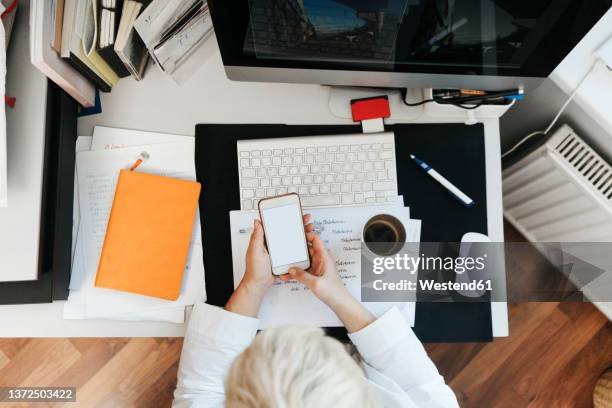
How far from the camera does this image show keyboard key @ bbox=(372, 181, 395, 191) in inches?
32.3

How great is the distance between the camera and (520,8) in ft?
1.89

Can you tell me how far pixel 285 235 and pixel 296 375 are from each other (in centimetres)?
28

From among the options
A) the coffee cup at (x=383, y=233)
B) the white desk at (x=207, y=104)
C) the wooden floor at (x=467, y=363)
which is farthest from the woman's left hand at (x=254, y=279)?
the wooden floor at (x=467, y=363)

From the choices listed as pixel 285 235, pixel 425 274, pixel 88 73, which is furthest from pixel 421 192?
pixel 88 73

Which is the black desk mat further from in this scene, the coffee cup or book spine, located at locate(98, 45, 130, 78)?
book spine, located at locate(98, 45, 130, 78)

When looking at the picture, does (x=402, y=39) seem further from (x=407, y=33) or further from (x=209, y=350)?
(x=209, y=350)

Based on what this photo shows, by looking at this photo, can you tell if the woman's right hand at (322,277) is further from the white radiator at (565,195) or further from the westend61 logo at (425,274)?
the white radiator at (565,195)

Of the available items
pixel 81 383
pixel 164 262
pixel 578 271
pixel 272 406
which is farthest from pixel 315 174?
pixel 81 383

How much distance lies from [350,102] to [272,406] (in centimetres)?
57

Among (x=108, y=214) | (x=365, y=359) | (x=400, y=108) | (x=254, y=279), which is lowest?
(x=365, y=359)

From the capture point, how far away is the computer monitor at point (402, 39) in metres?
0.59

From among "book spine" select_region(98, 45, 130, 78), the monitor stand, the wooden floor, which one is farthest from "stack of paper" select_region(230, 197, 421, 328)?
the wooden floor

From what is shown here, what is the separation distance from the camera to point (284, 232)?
0.77 meters

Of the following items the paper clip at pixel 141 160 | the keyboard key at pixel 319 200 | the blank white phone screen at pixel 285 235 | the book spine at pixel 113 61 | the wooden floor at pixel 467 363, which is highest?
the book spine at pixel 113 61
